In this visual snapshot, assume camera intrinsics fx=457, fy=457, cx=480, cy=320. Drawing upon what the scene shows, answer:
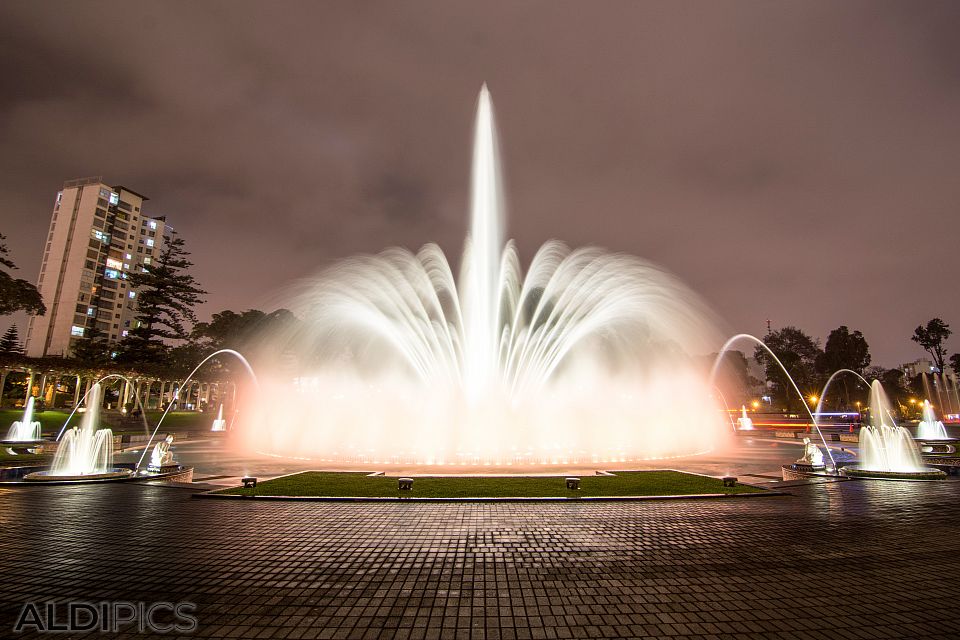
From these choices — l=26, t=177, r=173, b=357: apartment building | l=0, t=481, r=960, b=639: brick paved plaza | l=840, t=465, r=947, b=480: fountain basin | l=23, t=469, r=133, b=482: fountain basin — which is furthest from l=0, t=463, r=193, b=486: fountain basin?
l=26, t=177, r=173, b=357: apartment building

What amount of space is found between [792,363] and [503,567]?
114 metres

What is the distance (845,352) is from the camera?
9106 centimetres

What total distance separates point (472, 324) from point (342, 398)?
9.34 metres

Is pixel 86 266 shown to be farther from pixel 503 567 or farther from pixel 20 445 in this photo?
pixel 503 567

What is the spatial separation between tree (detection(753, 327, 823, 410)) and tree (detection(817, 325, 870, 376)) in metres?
5.01

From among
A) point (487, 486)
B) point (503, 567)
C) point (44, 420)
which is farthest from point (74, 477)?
point (44, 420)

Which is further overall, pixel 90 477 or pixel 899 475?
pixel 899 475

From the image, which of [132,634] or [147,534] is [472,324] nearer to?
[147,534]

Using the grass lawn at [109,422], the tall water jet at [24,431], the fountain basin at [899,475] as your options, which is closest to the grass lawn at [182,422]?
the grass lawn at [109,422]

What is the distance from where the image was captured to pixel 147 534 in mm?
9102

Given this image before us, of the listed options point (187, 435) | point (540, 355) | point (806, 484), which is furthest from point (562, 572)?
point (187, 435)

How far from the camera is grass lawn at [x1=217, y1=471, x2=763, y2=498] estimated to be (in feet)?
43.8

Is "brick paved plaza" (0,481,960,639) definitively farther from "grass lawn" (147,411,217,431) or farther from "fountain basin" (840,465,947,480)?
"grass lawn" (147,411,217,431)

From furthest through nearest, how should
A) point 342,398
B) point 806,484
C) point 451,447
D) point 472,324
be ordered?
1. point 472,324
2. point 342,398
3. point 451,447
4. point 806,484
